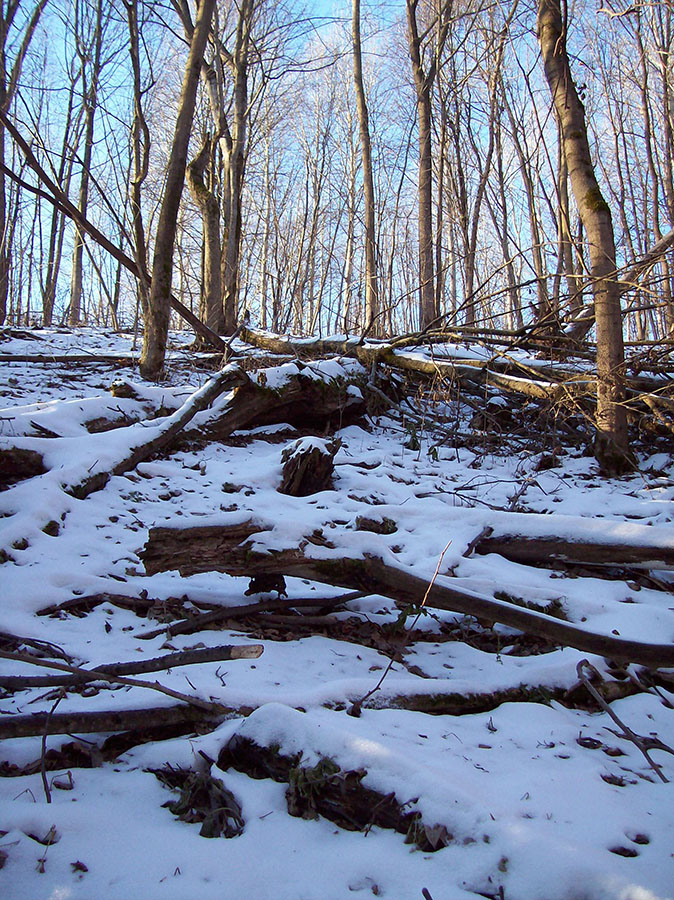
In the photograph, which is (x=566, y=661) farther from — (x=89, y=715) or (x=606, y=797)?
(x=89, y=715)

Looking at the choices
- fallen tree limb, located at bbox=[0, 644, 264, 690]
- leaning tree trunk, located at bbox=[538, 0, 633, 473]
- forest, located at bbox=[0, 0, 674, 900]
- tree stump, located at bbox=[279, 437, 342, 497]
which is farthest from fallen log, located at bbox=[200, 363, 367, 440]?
fallen tree limb, located at bbox=[0, 644, 264, 690]

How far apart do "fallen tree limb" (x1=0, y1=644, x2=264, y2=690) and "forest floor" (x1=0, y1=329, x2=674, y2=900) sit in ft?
0.06

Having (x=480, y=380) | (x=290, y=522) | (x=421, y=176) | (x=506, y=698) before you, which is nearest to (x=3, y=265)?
(x=421, y=176)

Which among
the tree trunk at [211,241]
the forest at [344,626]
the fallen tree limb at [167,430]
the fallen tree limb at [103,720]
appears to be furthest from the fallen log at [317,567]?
the tree trunk at [211,241]

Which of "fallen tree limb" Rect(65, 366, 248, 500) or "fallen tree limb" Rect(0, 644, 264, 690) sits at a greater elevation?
"fallen tree limb" Rect(65, 366, 248, 500)

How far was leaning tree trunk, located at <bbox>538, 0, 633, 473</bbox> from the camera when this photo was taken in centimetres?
451

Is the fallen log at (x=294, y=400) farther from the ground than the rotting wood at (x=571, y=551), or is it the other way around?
the fallen log at (x=294, y=400)

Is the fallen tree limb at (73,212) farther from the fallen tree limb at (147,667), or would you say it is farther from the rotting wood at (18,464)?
the fallen tree limb at (147,667)

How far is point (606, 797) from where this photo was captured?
1.46 metres

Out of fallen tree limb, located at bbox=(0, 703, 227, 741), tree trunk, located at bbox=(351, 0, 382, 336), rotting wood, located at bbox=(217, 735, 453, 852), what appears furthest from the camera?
tree trunk, located at bbox=(351, 0, 382, 336)

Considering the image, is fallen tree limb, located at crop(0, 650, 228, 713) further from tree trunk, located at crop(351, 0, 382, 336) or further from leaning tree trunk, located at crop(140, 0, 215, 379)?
tree trunk, located at crop(351, 0, 382, 336)

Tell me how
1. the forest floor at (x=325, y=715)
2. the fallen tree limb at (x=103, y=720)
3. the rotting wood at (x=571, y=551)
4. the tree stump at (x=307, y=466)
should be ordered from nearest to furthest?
the forest floor at (x=325, y=715)
the fallen tree limb at (x=103, y=720)
the rotting wood at (x=571, y=551)
the tree stump at (x=307, y=466)

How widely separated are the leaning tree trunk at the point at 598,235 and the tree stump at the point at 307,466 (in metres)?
2.39

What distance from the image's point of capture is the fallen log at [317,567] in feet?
6.79
